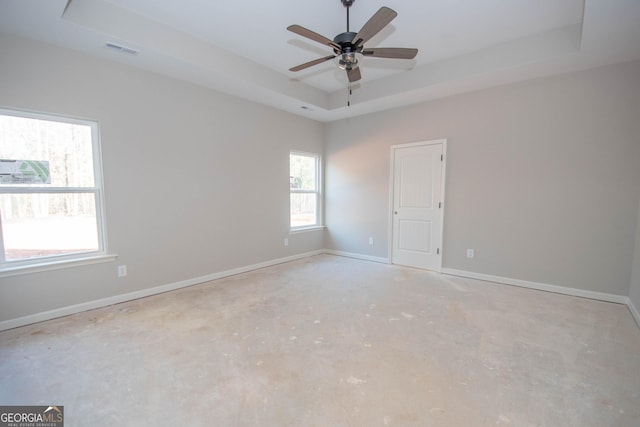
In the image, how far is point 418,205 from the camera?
180 inches

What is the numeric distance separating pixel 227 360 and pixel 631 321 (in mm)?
3723

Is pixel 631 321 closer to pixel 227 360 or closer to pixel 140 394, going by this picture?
pixel 227 360

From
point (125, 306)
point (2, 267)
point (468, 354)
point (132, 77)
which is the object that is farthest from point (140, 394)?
point (132, 77)

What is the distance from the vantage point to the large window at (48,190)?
2.58 meters

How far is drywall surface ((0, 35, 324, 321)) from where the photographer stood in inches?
105

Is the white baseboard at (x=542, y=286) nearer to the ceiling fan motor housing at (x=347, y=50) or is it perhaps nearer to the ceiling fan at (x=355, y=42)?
the ceiling fan at (x=355, y=42)

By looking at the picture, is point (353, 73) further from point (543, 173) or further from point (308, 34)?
point (543, 173)

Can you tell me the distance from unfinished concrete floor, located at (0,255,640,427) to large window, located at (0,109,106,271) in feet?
2.38

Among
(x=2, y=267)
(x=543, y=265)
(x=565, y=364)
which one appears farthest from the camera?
(x=543, y=265)

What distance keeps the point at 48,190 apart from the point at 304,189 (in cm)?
358

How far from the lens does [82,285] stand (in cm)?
293

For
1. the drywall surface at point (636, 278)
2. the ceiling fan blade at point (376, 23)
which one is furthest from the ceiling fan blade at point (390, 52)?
the drywall surface at point (636, 278)

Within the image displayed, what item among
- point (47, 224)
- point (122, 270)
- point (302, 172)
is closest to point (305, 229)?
point (302, 172)

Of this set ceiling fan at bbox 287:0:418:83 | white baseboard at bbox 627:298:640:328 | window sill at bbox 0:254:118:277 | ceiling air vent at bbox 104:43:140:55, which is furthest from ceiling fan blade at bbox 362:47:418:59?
window sill at bbox 0:254:118:277
